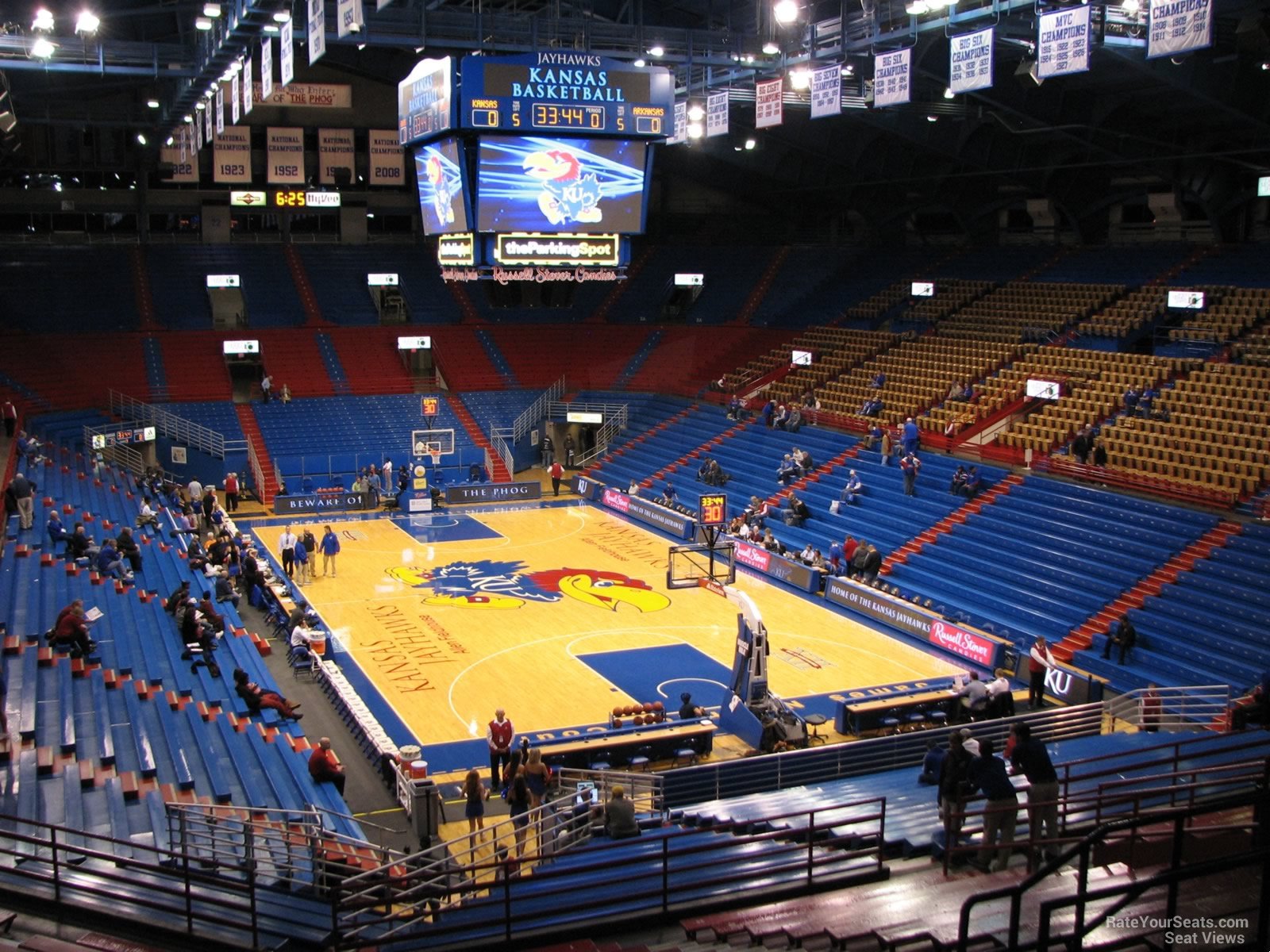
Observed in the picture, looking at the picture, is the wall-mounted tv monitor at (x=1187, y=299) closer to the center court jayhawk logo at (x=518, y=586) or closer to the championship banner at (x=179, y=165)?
the center court jayhawk logo at (x=518, y=586)

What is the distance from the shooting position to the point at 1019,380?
3519cm

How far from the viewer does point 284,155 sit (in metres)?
49.5

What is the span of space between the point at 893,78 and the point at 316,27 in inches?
431

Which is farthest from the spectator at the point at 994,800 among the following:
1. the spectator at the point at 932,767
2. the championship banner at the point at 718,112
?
the championship banner at the point at 718,112

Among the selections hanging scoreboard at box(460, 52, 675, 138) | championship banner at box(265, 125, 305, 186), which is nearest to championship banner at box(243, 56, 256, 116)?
hanging scoreboard at box(460, 52, 675, 138)

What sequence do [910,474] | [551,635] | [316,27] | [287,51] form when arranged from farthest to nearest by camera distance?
1. [910,474]
2. [551,635]
3. [287,51]
4. [316,27]

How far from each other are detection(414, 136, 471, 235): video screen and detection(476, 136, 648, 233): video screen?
0.39 m

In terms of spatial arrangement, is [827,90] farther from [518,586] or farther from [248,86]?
[518,586]

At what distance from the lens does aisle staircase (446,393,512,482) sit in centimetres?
4450

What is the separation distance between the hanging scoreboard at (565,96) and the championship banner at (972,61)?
499 cm

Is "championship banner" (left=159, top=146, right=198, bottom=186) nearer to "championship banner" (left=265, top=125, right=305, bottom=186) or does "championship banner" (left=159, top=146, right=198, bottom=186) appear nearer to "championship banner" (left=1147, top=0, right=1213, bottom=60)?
"championship banner" (left=265, top=125, right=305, bottom=186)

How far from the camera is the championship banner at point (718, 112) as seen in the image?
2794cm

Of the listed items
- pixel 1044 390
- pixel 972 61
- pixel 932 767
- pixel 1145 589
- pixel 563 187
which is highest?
pixel 972 61

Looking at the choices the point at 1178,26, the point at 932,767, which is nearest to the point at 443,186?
the point at 1178,26
